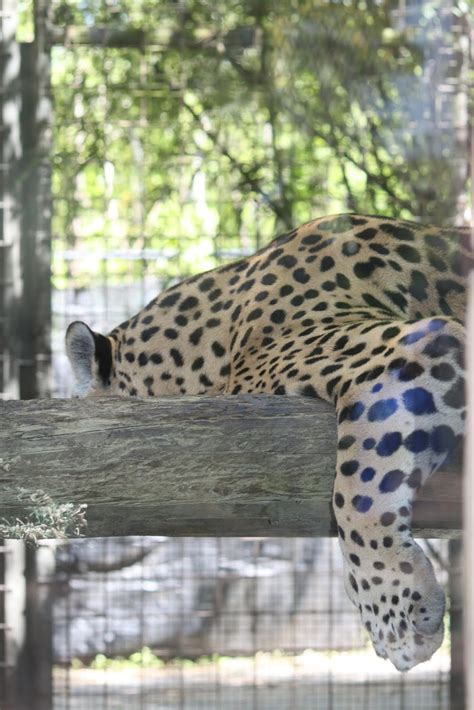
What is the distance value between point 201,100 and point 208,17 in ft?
0.65

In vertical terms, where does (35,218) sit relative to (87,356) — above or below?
above

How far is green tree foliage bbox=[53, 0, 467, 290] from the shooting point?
2.33 m

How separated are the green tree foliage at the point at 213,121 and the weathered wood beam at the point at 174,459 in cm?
117

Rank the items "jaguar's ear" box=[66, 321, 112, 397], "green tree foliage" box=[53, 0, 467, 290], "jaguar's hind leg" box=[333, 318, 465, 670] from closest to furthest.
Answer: "jaguar's hind leg" box=[333, 318, 465, 670], "jaguar's ear" box=[66, 321, 112, 397], "green tree foliage" box=[53, 0, 467, 290]

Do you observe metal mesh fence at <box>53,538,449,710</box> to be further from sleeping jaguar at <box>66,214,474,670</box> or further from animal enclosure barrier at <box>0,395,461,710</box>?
sleeping jaguar at <box>66,214,474,670</box>

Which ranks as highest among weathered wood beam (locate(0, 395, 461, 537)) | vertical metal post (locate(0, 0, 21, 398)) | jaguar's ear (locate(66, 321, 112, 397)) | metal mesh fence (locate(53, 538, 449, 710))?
vertical metal post (locate(0, 0, 21, 398))

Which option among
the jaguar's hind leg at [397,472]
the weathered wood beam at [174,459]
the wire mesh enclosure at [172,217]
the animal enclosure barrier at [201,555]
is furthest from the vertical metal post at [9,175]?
the jaguar's hind leg at [397,472]

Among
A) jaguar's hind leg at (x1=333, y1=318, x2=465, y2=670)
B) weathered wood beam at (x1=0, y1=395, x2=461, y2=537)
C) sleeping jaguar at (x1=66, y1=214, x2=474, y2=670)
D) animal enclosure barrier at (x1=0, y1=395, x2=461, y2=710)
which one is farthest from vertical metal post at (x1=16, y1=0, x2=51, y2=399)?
jaguar's hind leg at (x1=333, y1=318, x2=465, y2=670)

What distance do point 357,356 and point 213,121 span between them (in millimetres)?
1454

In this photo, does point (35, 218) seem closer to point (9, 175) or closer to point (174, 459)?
point (9, 175)

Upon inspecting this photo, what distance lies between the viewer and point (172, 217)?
246 cm

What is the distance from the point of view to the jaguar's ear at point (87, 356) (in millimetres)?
1726

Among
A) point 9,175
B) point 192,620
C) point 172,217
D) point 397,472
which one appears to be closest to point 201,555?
point 192,620

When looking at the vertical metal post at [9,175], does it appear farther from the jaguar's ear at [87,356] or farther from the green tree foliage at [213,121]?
the jaguar's ear at [87,356]
